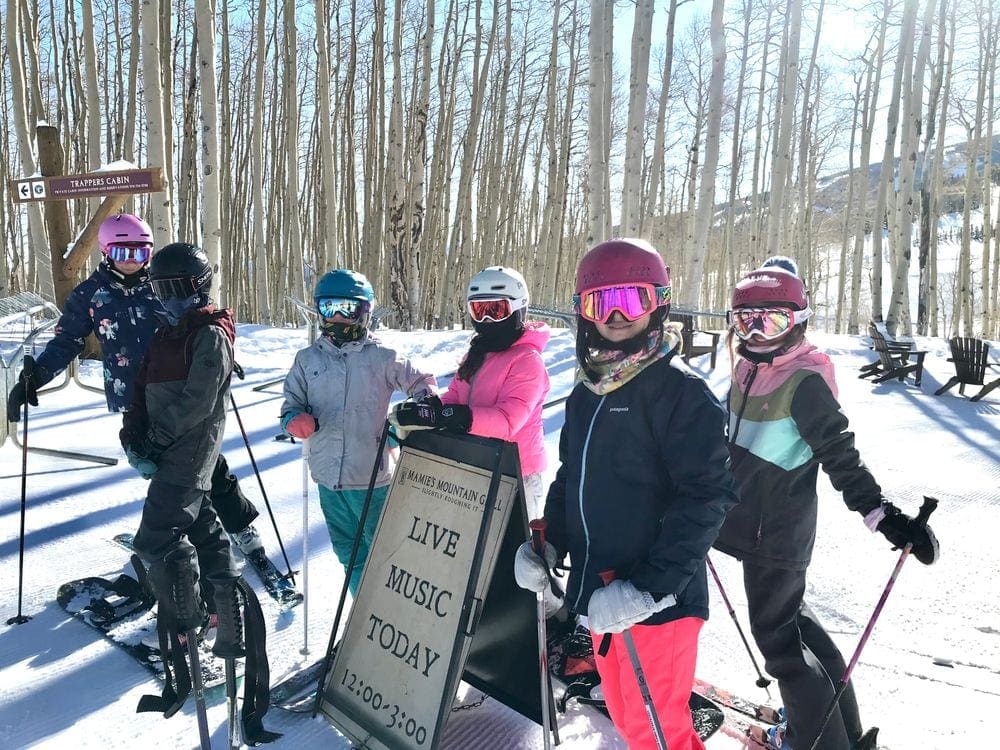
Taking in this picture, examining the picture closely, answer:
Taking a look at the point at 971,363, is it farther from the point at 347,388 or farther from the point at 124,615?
the point at 124,615

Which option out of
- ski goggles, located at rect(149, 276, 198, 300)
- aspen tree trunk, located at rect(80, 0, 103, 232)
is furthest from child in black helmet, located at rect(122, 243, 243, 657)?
aspen tree trunk, located at rect(80, 0, 103, 232)

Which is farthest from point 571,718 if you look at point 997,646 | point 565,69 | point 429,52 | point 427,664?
point 565,69

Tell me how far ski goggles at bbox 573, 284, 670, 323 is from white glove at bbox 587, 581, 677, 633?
744 mm

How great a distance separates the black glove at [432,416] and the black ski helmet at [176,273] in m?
1.08

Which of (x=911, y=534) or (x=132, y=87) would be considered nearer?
(x=911, y=534)

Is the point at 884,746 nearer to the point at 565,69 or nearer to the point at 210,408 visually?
the point at 210,408

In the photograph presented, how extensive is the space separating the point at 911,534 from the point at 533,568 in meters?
1.14

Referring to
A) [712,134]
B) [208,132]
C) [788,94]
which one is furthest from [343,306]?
[788,94]

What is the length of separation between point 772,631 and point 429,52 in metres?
13.1

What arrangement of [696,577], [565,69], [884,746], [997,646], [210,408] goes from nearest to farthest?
1. [696,577]
2. [884,746]
3. [210,408]
4. [997,646]
5. [565,69]

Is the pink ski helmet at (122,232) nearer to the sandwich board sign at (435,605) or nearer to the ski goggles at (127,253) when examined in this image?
the ski goggles at (127,253)

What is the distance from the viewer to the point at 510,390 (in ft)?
8.44

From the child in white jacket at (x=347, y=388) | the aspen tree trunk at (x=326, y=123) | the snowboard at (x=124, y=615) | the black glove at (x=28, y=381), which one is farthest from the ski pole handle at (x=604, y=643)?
the aspen tree trunk at (x=326, y=123)

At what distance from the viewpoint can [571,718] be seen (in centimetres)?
252
